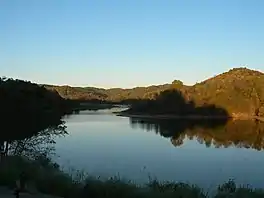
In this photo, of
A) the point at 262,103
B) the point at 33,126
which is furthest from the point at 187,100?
the point at 33,126

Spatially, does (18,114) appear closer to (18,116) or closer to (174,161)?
(18,116)

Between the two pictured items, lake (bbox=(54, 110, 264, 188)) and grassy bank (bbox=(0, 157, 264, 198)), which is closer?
grassy bank (bbox=(0, 157, 264, 198))

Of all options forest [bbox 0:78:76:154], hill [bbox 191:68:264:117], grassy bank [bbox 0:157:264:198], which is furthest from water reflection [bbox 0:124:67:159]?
hill [bbox 191:68:264:117]

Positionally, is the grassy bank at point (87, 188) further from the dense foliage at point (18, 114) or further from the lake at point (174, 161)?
the dense foliage at point (18, 114)

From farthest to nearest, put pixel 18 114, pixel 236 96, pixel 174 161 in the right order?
pixel 236 96 → pixel 174 161 → pixel 18 114

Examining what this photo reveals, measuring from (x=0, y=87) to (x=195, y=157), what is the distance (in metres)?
14.0

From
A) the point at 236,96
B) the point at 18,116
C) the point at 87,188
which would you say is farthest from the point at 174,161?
the point at 236,96

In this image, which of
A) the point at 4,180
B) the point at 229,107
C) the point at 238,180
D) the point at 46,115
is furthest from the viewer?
the point at 229,107

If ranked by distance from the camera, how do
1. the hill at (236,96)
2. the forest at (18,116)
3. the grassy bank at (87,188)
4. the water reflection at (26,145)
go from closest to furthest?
the grassy bank at (87,188) → the water reflection at (26,145) → the forest at (18,116) → the hill at (236,96)

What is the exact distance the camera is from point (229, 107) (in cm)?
9588

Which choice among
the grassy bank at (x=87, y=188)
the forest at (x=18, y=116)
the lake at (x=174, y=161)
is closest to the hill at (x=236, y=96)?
the lake at (x=174, y=161)

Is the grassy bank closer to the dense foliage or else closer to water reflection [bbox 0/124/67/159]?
water reflection [bbox 0/124/67/159]

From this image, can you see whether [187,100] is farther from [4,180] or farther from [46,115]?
[4,180]

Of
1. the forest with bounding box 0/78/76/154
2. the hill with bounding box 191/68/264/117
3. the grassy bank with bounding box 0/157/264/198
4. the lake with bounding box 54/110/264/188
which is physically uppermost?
the hill with bounding box 191/68/264/117
